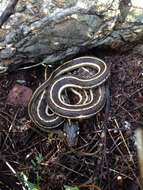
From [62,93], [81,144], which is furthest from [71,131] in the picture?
[62,93]

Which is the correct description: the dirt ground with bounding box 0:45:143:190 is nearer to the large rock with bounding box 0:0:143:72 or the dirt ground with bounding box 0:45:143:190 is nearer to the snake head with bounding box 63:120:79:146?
the snake head with bounding box 63:120:79:146

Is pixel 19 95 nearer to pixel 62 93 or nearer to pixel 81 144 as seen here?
pixel 62 93

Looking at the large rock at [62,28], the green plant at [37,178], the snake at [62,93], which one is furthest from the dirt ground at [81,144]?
the large rock at [62,28]

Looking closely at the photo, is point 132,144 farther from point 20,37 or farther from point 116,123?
point 20,37

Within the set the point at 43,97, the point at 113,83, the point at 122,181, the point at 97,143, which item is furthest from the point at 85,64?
the point at 122,181

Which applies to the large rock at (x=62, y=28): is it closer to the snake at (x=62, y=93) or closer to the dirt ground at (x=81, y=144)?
the snake at (x=62, y=93)
